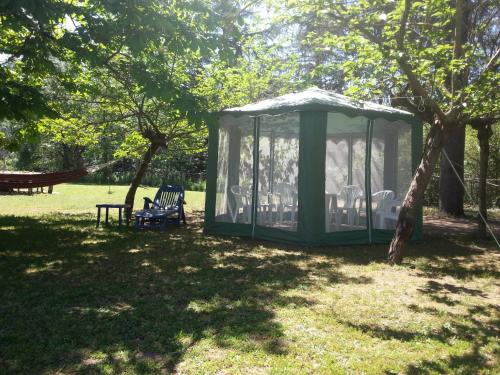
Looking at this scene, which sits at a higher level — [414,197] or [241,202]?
[414,197]

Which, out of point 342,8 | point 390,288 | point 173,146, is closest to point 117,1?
point 342,8

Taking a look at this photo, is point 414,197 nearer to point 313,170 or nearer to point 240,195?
point 313,170

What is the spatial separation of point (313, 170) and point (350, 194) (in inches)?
43.7

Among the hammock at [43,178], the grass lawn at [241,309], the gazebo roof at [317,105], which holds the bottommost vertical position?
the grass lawn at [241,309]

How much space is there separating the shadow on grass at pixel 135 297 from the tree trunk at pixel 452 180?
663cm

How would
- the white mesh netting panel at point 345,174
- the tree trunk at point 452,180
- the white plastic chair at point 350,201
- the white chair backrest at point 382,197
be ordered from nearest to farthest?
the white mesh netting panel at point 345,174 < the white plastic chair at point 350,201 < the white chair backrest at point 382,197 < the tree trunk at point 452,180

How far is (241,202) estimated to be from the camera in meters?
7.90

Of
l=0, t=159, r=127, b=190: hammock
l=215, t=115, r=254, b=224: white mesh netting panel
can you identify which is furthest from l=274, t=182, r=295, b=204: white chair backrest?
l=0, t=159, r=127, b=190: hammock

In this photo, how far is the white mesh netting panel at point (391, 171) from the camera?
7.55 metres

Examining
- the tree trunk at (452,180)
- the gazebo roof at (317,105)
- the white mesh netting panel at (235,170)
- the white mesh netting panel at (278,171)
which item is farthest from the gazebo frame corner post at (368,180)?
the tree trunk at (452,180)

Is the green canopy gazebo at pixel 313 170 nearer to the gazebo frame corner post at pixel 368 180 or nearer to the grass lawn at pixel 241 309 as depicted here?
the gazebo frame corner post at pixel 368 180

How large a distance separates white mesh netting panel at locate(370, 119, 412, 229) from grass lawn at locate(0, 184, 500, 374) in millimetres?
964

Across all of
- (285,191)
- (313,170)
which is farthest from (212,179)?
(313,170)

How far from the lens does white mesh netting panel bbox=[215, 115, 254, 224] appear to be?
7.80m
